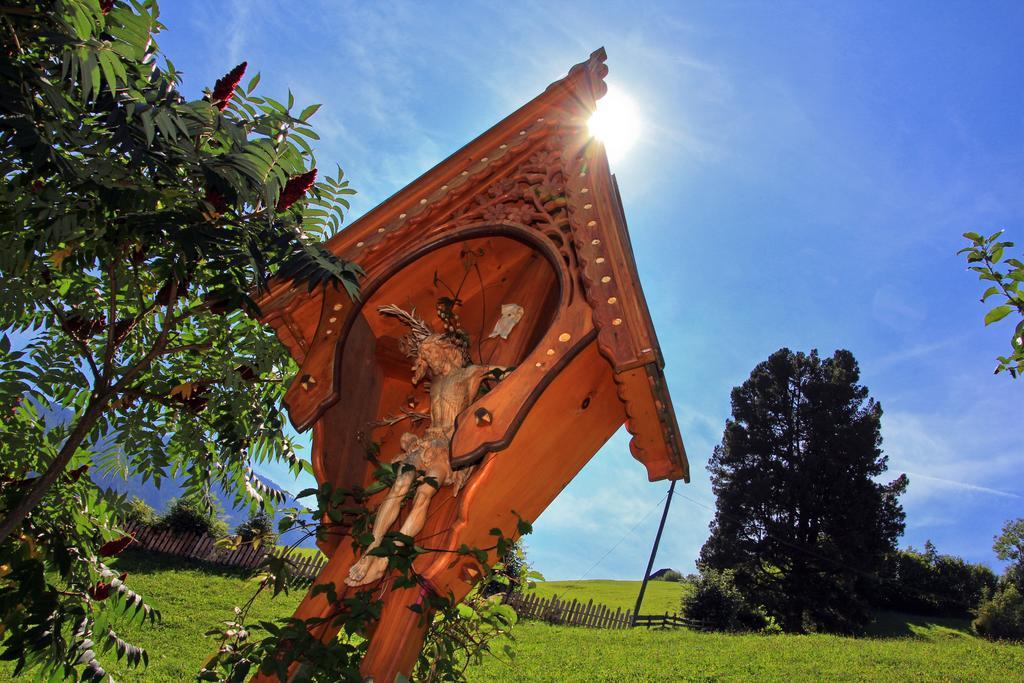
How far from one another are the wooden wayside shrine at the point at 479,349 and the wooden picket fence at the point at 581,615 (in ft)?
52.5

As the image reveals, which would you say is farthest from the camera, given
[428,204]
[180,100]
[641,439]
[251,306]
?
[428,204]

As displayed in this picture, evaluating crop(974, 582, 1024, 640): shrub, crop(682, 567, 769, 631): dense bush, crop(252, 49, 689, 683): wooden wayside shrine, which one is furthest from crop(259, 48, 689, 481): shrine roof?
crop(974, 582, 1024, 640): shrub

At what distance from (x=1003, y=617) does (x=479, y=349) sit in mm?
30123

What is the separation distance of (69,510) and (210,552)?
18010 mm

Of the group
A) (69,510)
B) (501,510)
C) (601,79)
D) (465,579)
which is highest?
(601,79)

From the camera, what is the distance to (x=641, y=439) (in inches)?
178

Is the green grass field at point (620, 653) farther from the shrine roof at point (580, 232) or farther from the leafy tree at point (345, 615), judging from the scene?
the shrine roof at point (580, 232)

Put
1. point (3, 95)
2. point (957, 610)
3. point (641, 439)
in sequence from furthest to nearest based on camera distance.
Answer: point (957, 610)
point (641, 439)
point (3, 95)

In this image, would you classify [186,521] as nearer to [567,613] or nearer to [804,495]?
[567,613]

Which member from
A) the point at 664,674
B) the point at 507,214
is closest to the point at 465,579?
the point at 507,214

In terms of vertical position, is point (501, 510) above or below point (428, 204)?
→ below

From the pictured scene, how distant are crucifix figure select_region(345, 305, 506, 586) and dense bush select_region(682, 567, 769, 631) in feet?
80.2

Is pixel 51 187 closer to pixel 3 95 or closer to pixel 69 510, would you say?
pixel 3 95

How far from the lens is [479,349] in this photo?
5.16m
